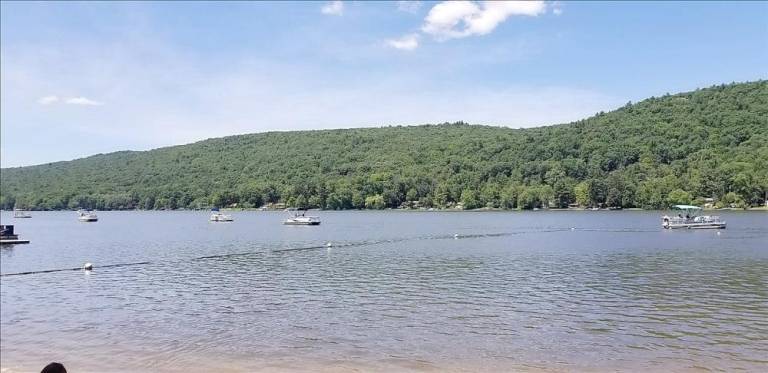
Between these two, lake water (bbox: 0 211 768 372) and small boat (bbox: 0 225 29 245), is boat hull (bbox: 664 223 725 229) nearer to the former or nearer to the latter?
lake water (bbox: 0 211 768 372)

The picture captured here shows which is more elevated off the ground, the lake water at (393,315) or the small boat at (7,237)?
the small boat at (7,237)

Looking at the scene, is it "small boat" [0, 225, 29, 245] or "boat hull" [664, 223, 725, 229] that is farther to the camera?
"boat hull" [664, 223, 725, 229]

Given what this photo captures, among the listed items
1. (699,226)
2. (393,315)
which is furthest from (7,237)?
(699,226)

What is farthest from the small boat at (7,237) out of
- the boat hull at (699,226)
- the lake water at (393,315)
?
the boat hull at (699,226)

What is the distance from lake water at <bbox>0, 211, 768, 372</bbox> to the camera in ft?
61.0

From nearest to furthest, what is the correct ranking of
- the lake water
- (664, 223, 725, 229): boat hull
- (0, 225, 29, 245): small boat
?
the lake water, (0, 225, 29, 245): small boat, (664, 223, 725, 229): boat hull

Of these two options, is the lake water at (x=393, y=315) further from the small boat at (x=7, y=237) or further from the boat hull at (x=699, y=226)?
the boat hull at (x=699, y=226)

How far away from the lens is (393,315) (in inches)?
990

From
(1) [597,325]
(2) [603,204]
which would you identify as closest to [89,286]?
(1) [597,325]

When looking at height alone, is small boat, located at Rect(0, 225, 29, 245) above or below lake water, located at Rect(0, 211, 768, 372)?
above

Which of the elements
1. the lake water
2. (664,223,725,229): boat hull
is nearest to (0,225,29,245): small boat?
the lake water

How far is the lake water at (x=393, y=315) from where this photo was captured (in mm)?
18594

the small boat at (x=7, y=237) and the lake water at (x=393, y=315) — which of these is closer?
the lake water at (x=393, y=315)

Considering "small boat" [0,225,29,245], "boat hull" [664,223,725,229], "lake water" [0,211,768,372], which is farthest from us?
"boat hull" [664,223,725,229]
